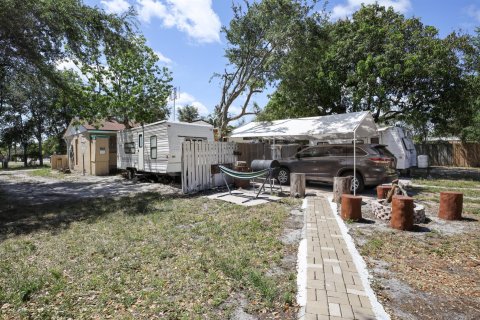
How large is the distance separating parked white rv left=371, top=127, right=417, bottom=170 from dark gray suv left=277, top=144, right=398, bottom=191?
5777 mm

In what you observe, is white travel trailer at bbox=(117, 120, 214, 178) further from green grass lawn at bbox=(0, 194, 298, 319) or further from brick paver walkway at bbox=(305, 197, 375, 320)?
brick paver walkway at bbox=(305, 197, 375, 320)

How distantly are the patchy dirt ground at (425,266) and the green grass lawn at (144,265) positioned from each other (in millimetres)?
1141

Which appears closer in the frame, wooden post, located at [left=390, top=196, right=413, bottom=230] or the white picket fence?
wooden post, located at [left=390, top=196, right=413, bottom=230]

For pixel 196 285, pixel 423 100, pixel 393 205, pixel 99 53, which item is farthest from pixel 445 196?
pixel 99 53

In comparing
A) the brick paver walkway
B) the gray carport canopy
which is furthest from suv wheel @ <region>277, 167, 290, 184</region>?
the brick paver walkway

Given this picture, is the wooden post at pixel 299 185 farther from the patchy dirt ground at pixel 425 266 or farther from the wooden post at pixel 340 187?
the patchy dirt ground at pixel 425 266

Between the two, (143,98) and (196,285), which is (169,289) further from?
(143,98)

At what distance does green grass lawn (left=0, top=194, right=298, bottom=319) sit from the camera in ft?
9.87

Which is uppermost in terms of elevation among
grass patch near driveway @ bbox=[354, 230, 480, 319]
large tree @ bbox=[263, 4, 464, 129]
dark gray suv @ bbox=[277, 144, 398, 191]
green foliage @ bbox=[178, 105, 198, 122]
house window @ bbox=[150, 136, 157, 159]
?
green foliage @ bbox=[178, 105, 198, 122]

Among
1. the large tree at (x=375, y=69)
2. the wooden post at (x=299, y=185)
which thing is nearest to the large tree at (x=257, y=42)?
the large tree at (x=375, y=69)

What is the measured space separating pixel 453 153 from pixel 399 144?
12619 mm

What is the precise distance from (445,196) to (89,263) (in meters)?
6.98

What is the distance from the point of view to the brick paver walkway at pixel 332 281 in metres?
2.85

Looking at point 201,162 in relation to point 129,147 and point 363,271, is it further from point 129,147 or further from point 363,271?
point 363,271
